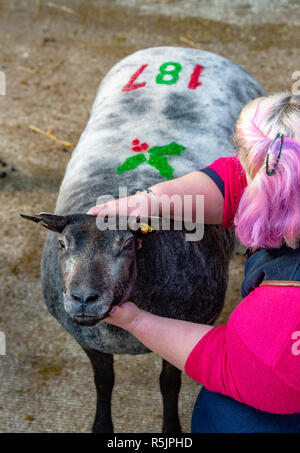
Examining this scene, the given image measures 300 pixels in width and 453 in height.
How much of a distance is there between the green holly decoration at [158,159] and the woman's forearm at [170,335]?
31.2 inches

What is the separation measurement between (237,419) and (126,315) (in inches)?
19.7

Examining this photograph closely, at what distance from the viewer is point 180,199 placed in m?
1.97

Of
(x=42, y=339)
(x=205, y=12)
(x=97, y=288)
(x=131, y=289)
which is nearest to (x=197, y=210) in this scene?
(x=131, y=289)

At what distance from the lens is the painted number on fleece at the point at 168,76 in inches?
109

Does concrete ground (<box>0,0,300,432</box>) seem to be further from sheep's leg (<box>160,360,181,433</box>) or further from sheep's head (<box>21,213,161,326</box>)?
sheep's head (<box>21,213,161,326</box>)

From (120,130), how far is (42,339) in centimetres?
122

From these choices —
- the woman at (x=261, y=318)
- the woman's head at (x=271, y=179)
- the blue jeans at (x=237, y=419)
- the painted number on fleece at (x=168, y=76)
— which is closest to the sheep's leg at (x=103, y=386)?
the blue jeans at (x=237, y=419)

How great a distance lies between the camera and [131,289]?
1804 mm

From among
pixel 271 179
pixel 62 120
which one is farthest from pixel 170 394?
pixel 62 120

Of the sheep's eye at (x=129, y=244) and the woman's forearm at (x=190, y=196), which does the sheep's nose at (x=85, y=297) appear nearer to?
the sheep's eye at (x=129, y=244)

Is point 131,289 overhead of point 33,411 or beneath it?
overhead

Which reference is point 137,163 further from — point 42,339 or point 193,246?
point 42,339

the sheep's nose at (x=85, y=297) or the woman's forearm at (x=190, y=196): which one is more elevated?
the woman's forearm at (x=190, y=196)

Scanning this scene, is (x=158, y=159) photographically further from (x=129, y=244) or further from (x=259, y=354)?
(x=259, y=354)
